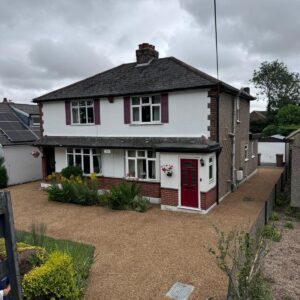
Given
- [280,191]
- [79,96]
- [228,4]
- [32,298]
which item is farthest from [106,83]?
[32,298]

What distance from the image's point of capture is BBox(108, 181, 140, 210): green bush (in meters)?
11.7

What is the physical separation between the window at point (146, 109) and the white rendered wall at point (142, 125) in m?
0.34

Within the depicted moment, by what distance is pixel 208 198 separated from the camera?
1113cm

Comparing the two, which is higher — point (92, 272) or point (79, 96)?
point (79, 96)

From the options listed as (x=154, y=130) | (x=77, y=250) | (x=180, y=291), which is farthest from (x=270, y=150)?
(x=180, y=291)

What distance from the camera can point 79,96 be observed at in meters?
14.4

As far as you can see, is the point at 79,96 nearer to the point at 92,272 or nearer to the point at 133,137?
the point at 133,137

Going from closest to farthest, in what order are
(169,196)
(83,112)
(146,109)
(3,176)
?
(169,196), (146,109), (83,112), (3,176)

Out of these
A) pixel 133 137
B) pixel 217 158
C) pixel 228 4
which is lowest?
pixel 217 158

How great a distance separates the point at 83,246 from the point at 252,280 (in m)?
4.95

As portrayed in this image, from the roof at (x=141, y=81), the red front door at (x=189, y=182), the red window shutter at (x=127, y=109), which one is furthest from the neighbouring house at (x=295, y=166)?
the red window shutter at (x=127, y=109)

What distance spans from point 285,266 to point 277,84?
1715 inches

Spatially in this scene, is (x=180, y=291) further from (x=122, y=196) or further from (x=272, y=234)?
(x=122, y=196)

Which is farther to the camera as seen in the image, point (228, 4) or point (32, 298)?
point (228, 4)
